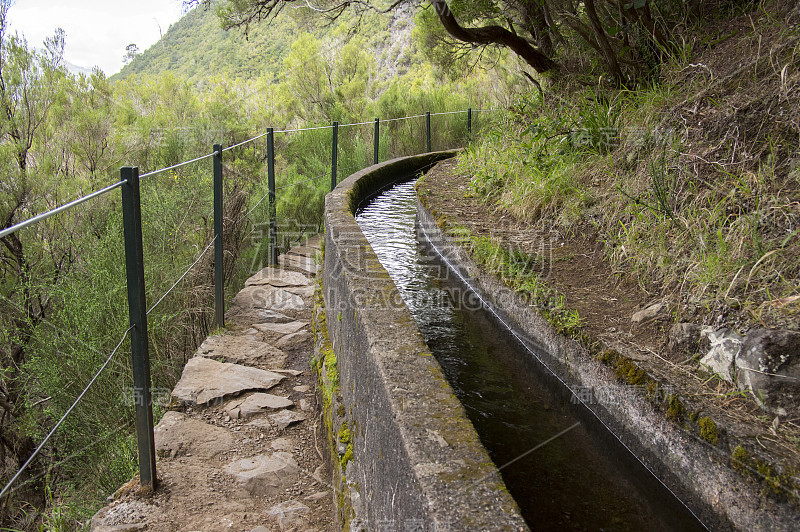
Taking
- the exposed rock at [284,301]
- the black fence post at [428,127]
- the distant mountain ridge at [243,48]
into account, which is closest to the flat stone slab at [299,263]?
the exposed rock at [284,301]

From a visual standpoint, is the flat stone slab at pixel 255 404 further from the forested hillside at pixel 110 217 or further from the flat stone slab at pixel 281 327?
the flat stone slab at pixel 281 327

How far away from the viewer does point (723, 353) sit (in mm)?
2941

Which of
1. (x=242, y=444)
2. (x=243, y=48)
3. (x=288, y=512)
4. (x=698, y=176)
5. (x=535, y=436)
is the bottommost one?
(x=288, y=512)

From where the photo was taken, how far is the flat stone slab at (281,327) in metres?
4.69

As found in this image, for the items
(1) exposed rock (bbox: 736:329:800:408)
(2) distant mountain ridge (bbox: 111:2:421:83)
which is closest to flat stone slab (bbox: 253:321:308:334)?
(1) exposed rock (bbox: 736:329:800:408)

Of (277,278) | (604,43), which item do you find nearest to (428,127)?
(604,43)

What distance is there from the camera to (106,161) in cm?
905

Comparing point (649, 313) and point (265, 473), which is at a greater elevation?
point (649, 313)

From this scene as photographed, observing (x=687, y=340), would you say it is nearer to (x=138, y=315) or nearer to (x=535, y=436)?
(x=535, y=436)

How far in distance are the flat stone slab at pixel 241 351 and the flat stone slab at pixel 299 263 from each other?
1625 mm

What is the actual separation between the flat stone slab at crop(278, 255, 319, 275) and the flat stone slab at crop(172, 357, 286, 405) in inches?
81.8

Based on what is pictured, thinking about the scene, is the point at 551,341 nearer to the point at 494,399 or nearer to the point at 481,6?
the point at 494,399

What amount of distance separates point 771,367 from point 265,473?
2.45 m

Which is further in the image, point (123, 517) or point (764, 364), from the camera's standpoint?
point (764, 364)
